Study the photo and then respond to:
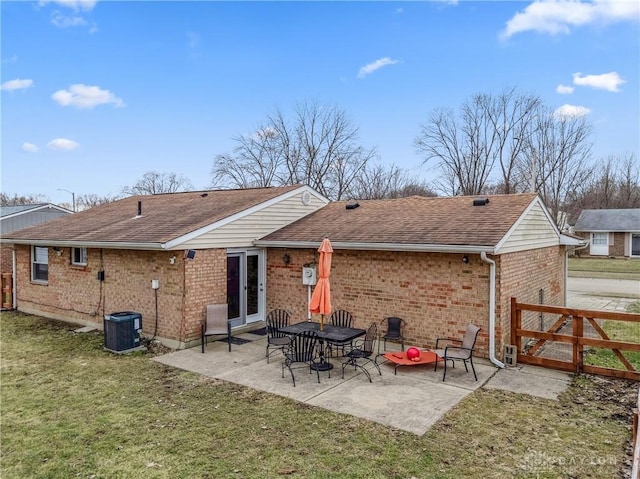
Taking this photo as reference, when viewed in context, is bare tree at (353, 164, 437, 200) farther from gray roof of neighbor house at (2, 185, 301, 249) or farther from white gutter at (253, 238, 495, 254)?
white gutter at (253, 238, 495, 254)

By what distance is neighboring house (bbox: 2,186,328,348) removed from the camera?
31.1 ft

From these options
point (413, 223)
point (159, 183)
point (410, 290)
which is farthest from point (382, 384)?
point (159, 183)

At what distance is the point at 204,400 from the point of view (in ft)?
21.0

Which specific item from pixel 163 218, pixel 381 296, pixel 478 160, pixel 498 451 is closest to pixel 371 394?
A: pixel 498 451

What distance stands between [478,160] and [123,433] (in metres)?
38.4

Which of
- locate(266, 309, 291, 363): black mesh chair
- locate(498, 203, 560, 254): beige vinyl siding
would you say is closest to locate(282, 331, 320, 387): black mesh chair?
locate(266, 309, 291, 363): black mesh chair

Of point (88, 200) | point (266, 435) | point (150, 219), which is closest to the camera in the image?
point (266, 435)

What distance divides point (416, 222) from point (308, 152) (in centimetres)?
2929

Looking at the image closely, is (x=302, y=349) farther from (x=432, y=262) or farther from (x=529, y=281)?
(x=529, y=281)

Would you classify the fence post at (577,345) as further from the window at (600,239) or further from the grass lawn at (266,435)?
the window at (600,239)

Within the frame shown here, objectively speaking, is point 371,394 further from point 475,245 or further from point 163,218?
point 163,218

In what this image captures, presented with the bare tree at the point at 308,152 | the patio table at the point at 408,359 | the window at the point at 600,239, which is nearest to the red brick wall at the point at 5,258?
the patio table at the point at 408,359

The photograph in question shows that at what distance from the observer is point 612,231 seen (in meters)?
36.2

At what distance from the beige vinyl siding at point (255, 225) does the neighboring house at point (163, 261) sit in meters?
0.03
